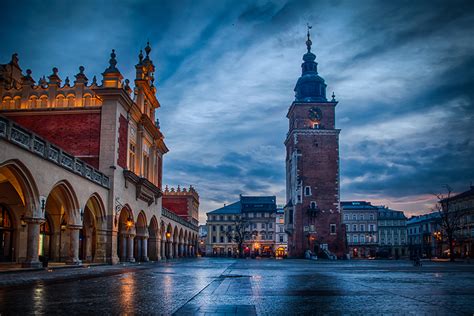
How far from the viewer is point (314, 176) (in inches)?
2955

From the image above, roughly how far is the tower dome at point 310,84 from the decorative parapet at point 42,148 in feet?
185

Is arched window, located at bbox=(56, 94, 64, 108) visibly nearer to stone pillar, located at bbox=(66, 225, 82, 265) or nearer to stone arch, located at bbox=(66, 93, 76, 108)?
stone arch, located at bbox=(66, 93, 76, 108)

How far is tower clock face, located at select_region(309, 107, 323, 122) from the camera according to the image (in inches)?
3063

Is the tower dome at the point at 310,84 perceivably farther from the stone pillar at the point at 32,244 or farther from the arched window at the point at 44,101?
the stone pillar at the point at 32,244

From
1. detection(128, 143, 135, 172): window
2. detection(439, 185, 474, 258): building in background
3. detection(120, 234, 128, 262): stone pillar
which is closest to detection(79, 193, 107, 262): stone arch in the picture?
detection(120, 234, 128, 262): stone pillar

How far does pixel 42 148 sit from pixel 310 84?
2549 inches

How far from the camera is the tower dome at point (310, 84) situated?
80375 mm

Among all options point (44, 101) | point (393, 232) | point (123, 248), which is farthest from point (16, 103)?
point (393, 232)

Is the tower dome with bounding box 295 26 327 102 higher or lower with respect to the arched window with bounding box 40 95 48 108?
higher

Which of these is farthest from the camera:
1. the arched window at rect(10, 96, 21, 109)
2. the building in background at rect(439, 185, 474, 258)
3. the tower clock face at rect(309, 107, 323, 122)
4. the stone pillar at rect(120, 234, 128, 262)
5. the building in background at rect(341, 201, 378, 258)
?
the building in background at rect(341, 201, 378, 258)

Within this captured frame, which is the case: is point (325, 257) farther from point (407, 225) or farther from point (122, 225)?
point (407, 225)

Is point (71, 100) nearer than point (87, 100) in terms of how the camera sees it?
No

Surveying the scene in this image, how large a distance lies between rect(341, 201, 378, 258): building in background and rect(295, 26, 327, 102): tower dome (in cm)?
4114

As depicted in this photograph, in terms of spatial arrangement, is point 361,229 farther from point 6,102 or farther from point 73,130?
point 6,102
